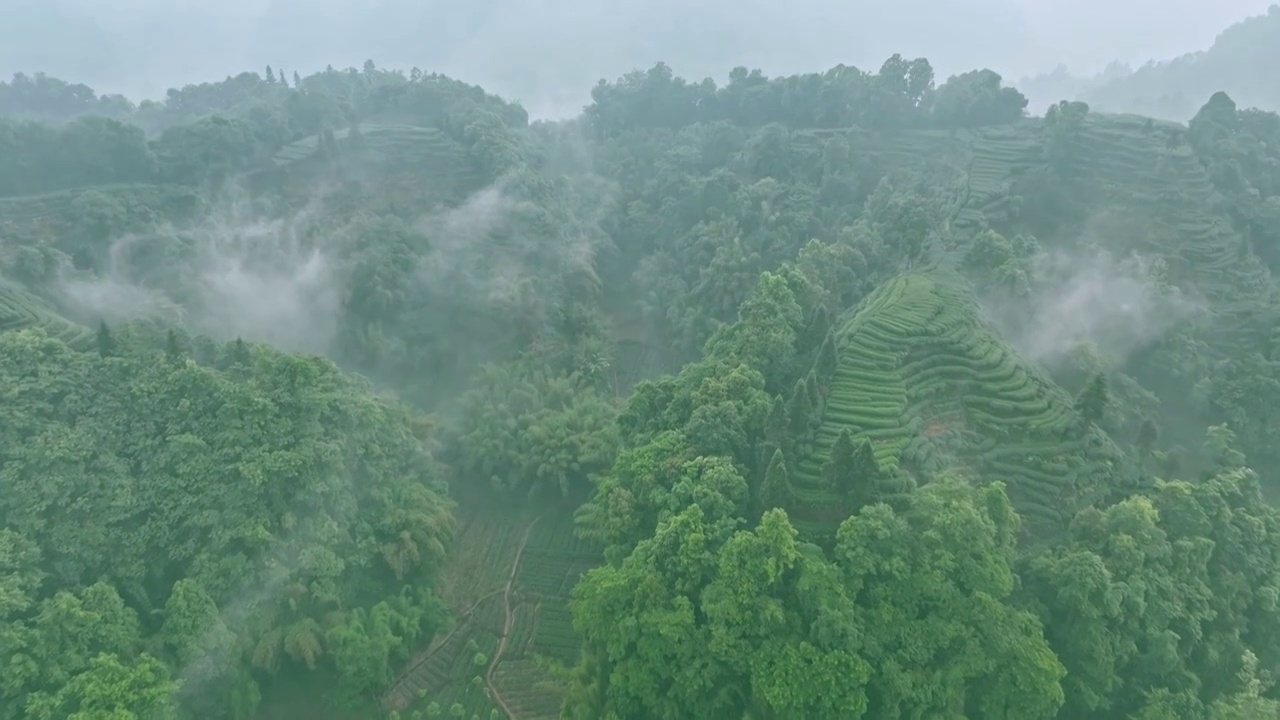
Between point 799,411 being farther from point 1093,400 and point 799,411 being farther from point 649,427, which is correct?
point 1093,400

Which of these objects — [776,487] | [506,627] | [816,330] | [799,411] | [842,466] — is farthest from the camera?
[816,330]

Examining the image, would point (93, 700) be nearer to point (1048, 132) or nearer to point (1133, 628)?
point (1133, 628)

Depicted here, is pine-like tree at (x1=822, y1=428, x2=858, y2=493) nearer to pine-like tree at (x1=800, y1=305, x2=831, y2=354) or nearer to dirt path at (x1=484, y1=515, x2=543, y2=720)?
pine-like tree at (x1=800, y1=305, x2=831, y2=354)

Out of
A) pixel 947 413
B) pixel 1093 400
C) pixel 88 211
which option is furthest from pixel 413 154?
pixel 1093 400

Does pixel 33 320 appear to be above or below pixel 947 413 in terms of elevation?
above

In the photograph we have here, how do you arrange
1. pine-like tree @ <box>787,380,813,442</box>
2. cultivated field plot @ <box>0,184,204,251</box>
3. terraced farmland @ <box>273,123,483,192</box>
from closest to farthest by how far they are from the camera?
pine-like tree @ <box>787,380,813,442</box> → cultivated field plot @ <box>0,184,204,251</box> → terraced farmland @ <box>273,123,483,192</box>

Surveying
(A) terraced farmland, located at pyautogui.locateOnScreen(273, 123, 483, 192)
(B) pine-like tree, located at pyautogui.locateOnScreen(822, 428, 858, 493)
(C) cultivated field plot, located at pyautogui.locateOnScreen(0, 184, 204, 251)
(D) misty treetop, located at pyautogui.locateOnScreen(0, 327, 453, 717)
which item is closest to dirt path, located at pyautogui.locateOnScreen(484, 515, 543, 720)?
(D) misty treetop, located at pyautogui.locateOnScreen(0, 327, 453, 717)

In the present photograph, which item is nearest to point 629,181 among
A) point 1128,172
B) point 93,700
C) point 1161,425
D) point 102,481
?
point 1128,172
